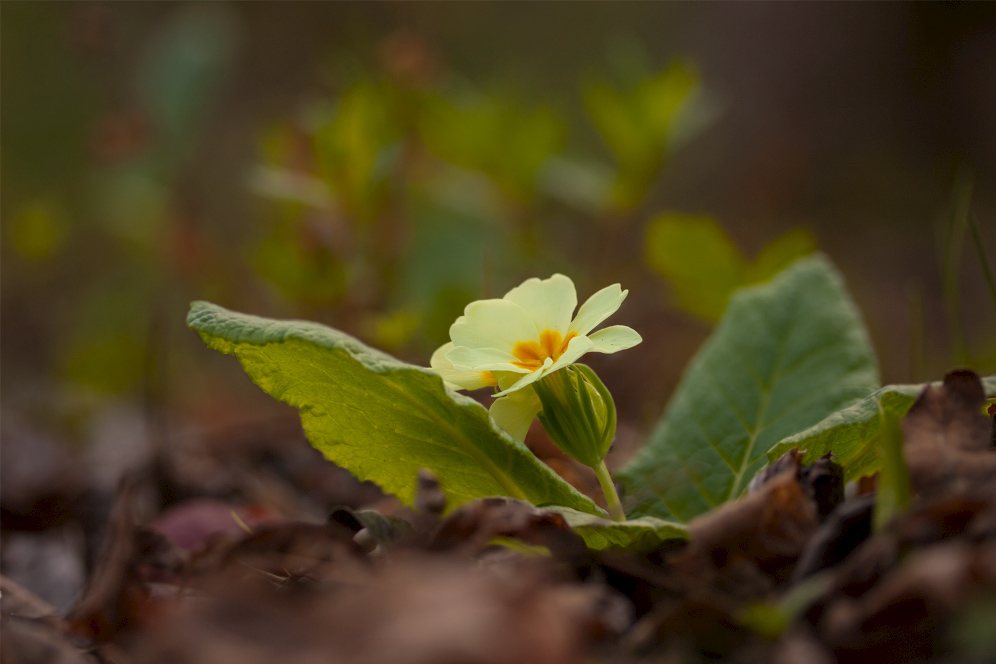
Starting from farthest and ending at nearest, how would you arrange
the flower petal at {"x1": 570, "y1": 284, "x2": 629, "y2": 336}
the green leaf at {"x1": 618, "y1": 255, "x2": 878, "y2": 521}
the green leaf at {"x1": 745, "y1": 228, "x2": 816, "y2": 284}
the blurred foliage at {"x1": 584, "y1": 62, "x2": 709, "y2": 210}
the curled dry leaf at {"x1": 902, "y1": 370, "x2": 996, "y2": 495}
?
the blurred foliage at {"x1": 584, "y1": 62, "x2": 709, "y2": 210}, the green leaf at {"x1": 745, "y1": 228, "x2": 816, "y2": 284}, the green leaf at {"x1": 618, "y1": 255, "x2": 878, "y2": 521}, the flower petal at {"x1": 570, "y1": 284, "x2": 629, "y2": 336}, the curled dry leaf at {"x1": 902, "y1": 370, "x2": 996, "y2": 495}

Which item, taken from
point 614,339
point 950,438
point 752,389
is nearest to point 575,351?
point 614,339

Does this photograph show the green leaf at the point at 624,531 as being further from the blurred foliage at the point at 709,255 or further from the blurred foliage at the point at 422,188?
the blurred foliage at the point at 709,255

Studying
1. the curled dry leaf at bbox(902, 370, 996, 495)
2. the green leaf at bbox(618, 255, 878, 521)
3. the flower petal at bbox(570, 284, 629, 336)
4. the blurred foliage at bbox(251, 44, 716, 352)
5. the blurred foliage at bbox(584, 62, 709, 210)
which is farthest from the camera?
the blurred foliage at bbox(584, 62, 709, 210)

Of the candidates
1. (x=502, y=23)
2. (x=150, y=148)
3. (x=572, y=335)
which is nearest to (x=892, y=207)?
(x=502, y=23)

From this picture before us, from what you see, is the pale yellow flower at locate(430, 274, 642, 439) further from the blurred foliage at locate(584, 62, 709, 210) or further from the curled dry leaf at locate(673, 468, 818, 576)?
the blurred foliage at locate(584, 62, 709, 210)

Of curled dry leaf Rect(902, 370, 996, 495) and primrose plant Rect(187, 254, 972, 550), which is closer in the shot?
curled dry leaf Rect(902, 370, 996, 495)

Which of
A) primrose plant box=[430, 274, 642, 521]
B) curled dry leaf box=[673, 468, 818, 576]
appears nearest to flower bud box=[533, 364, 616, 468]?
primrose plant box=[430, 274, 642, 521]

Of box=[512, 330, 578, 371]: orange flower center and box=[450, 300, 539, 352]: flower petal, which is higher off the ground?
box=[450, 300, 539, 352]: flower petal

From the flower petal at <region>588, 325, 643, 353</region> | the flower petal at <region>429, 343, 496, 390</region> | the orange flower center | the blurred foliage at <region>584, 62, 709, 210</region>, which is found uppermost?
the blurred foliage at <region>584, 62, 709, 210</region>
